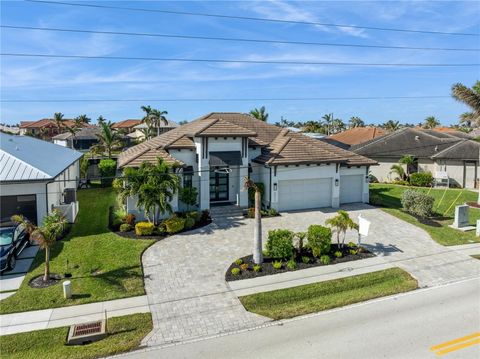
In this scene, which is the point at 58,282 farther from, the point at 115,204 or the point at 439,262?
the point at 439,262

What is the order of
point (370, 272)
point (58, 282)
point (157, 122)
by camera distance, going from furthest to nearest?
point (157, 122)
point (370, 272)
point (58, 282)

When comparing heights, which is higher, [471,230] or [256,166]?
[256,166]

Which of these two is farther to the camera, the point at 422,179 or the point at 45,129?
the point at 45,129

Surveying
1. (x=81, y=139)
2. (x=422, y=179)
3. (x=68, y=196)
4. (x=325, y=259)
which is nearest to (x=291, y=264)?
(x=325, y=259)

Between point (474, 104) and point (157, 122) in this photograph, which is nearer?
point (474, 104)

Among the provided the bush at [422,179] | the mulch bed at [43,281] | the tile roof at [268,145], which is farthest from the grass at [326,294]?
the bush at [422,179]

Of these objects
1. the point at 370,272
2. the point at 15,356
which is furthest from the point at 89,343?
the point at 370,272

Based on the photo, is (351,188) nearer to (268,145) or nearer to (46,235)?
(268,145)
